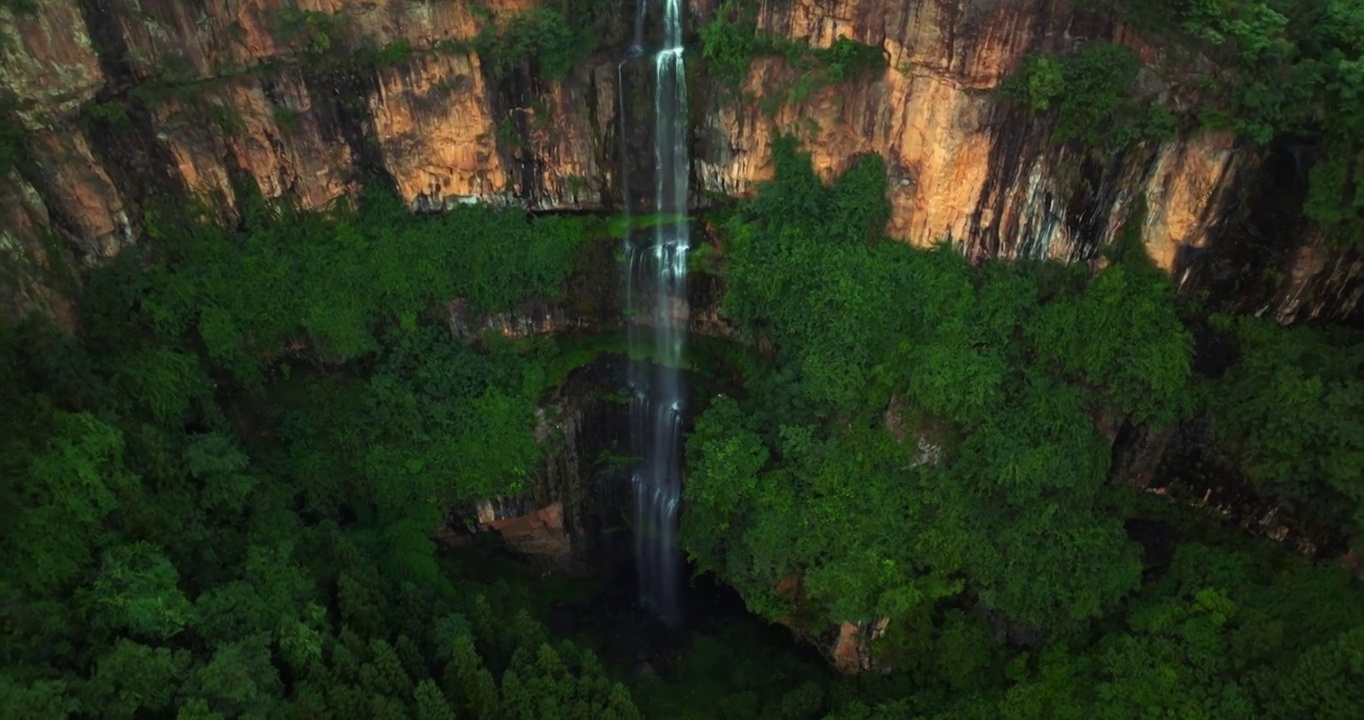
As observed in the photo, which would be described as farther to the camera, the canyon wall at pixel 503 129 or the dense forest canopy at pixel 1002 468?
the canyon wall at pixel 503 129

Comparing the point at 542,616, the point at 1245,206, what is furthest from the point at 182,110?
the point at 1245,206

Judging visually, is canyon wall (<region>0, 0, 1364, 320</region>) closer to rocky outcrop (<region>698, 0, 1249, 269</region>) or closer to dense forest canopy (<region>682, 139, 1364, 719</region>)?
rocky outcrop (<region>698, 0, 1249, 269</region>)

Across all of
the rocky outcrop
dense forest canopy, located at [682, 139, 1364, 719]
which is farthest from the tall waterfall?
dense forest canopy, located at [682, 139, 1364, 719]

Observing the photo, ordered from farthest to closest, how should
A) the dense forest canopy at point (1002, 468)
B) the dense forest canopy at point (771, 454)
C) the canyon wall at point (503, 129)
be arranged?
1. the canyon wall at point (503, 129)
2. the dense forest canopy at point (1002, 468)
3. the dense forest canopy at point (771, 454)

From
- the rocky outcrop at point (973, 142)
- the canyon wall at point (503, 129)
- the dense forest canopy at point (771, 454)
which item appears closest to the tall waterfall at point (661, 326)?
the canyon wall at point (503, 129)

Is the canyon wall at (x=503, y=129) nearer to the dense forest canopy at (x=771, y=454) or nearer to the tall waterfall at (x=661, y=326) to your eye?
the dense forest canopy at (x=771, y=454)

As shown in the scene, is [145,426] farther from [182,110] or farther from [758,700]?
[758,700]
